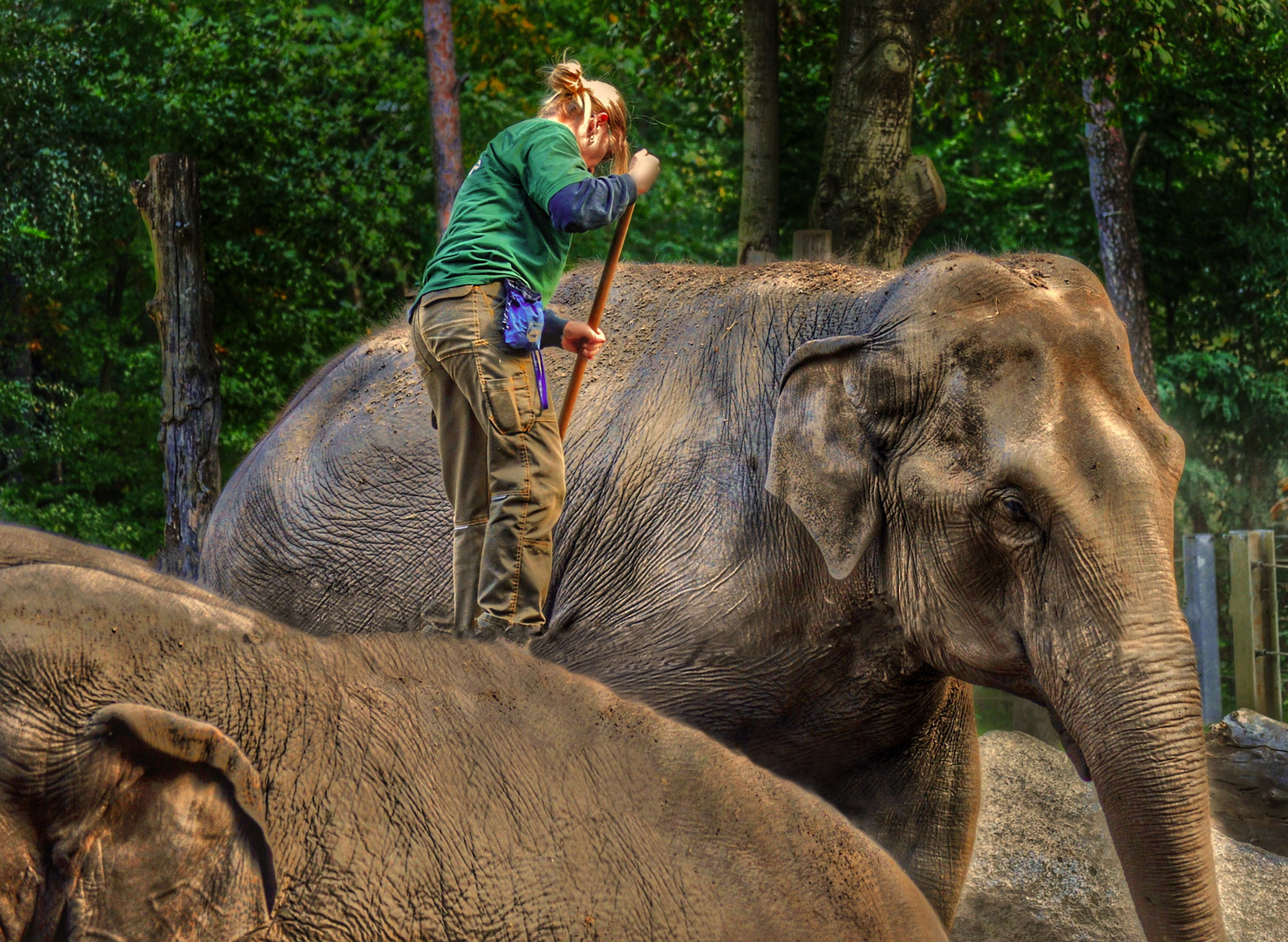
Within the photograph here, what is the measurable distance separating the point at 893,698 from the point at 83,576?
2914mm

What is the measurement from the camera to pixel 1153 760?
3.23 meters

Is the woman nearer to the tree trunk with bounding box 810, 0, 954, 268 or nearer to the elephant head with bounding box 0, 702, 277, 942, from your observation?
the elephant head with bounding box 0, 702, 277, 942

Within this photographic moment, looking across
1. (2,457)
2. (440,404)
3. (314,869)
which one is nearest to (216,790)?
(314,869)

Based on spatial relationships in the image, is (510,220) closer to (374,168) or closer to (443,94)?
(443,94)

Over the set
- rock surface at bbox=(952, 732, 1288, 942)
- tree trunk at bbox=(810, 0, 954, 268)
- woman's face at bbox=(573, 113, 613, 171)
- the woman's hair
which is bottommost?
rock surface at bbox=(952, 732, 1288, 942)

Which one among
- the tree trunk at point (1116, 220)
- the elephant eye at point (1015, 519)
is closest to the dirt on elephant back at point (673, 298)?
the elephant eye at point (1015, 519)

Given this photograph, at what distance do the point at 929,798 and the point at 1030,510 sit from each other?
4.00 ft

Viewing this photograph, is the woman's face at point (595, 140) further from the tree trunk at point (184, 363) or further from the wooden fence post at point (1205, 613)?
the wooden fence post at point (1205, 613)

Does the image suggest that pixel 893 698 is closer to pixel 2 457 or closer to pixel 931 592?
pixel 931 592

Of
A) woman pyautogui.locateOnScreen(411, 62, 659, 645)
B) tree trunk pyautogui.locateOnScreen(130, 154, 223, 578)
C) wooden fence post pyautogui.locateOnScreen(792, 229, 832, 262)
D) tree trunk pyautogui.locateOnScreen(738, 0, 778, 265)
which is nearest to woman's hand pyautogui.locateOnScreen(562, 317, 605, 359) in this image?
woman pyautogui.locateOnScreen(411, 62, 659, 645)

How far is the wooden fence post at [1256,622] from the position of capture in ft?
30.7

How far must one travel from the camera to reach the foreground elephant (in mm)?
1256

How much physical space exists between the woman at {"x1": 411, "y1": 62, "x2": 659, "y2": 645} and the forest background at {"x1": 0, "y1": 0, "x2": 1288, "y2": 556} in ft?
23.9

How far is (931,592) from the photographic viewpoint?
12.2 ft
